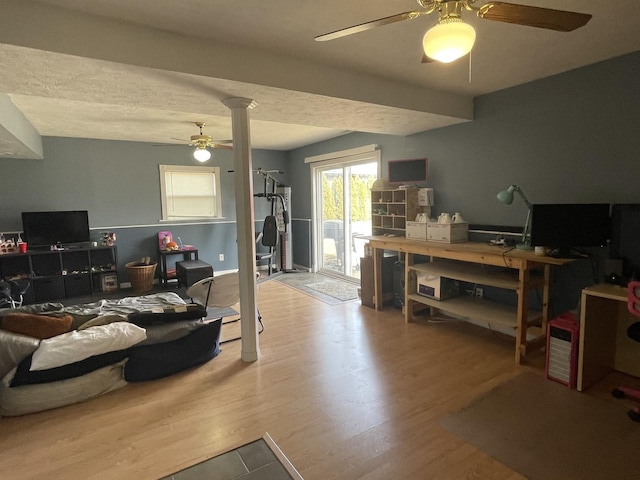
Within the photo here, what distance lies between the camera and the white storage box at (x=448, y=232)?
3684mm

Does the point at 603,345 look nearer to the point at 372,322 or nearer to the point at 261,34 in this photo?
the point at 372,322

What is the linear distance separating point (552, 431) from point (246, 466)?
1775 mm

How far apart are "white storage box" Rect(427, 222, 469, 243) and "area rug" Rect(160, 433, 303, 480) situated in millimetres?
2596

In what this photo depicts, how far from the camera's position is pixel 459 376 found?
2750 mm

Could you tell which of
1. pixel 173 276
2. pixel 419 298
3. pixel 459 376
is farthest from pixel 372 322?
pixel 173 276

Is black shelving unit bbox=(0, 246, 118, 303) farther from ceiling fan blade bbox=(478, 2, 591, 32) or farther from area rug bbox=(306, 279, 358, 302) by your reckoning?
ceiling fan blade bbox=(478, 2, 591, 32)

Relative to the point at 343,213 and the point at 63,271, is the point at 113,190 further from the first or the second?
the point at 343,213

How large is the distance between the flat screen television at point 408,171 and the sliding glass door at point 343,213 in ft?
2.53

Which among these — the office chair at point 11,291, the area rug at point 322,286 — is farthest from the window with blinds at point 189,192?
the office chair at point 11,291

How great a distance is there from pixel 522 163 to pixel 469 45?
2.33 meters

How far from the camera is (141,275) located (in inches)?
219

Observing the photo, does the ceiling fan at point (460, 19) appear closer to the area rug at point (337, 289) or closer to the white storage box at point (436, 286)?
the white storage box at point (436, 286)

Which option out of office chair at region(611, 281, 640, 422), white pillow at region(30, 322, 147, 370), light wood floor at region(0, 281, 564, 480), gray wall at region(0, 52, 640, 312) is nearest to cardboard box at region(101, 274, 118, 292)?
gray wall at region(0, 52, 640, 312)

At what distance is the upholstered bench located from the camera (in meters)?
5.44
